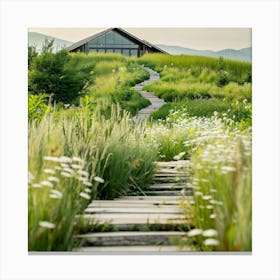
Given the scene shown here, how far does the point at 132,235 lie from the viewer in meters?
4.44

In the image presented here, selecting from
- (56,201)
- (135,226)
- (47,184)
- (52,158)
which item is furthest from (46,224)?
(135,226)

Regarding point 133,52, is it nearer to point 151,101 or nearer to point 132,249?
point 151,101

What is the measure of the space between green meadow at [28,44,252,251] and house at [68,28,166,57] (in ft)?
0.23

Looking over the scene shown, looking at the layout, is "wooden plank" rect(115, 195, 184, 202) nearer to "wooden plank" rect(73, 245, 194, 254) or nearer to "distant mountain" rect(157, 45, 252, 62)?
"wooden plank" rect(73, 245, 194, 254)

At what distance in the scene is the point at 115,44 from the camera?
502 centimetres

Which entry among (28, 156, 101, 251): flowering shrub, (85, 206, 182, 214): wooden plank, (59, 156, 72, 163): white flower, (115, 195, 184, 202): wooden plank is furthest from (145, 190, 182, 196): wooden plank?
(59, 156, 72, 163): white flower

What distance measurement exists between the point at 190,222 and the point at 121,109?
1.25 metres

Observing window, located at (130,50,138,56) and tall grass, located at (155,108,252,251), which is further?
window, located at (130,50,138,56)

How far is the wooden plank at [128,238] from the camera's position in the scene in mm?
4445

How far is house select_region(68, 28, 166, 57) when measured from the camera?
4992 millimetres

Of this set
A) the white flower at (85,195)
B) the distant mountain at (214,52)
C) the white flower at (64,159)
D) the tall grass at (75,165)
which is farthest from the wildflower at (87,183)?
the distant mountain at (214,52)

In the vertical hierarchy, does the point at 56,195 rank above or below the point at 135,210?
above

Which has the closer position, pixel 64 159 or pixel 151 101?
pixel 64 159

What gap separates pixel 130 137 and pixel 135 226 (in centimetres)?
95
